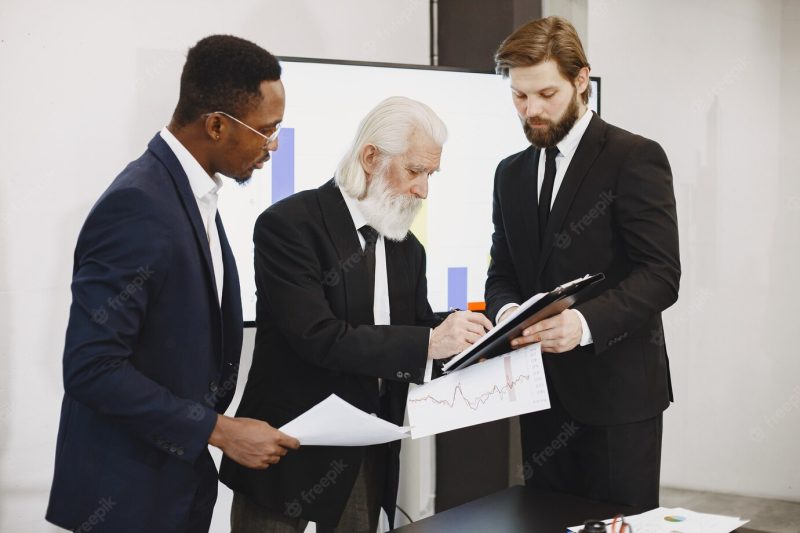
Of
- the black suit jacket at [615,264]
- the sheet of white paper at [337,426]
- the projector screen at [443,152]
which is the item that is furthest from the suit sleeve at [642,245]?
the projector screen at [443,152]

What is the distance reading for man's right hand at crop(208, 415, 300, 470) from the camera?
1599mm

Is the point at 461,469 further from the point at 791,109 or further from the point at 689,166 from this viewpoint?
the point at 791,109

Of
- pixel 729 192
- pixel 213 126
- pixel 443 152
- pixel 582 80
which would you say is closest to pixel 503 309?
pixel 582 80

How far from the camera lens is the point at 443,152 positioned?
11.1 ft

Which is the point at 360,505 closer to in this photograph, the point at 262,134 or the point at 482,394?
the point at 482,394

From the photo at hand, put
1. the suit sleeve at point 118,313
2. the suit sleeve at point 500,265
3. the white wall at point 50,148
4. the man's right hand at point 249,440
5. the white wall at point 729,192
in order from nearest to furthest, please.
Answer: the suit sleeve at point 118,313
the man's right hand at point 249,440
the suit sleeve at point 500,265
the white wall at point 50,148
the white wall at point 729,192

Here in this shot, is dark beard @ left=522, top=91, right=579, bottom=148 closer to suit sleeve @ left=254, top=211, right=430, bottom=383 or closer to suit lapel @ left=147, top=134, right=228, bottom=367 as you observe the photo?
suit sleeve @ left=254, top=211, right=430, bottom=383

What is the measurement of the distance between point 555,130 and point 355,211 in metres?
0.58

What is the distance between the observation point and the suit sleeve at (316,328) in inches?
74.9

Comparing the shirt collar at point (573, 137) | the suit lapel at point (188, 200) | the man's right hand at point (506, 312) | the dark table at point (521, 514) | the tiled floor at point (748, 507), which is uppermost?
the shirt collar at point (573, 137)

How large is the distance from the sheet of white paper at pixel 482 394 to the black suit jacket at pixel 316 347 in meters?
0.09

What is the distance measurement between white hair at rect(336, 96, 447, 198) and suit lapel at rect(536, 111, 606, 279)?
36cm

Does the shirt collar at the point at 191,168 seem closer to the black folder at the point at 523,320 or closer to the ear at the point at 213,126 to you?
the ear at the point at 213,126

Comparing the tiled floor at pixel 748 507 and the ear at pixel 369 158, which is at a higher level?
the ear at pixel 369 158
